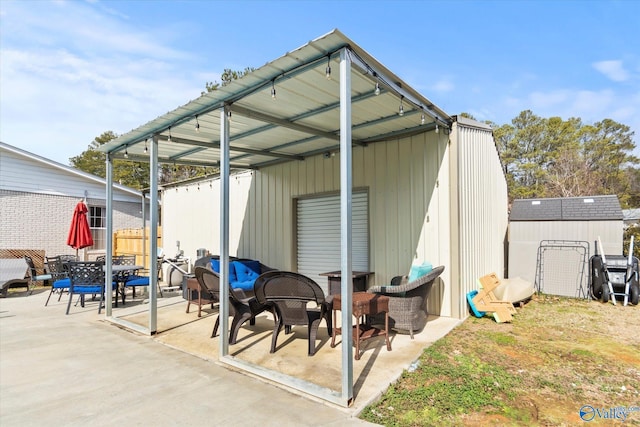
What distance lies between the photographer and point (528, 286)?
6.30 meters

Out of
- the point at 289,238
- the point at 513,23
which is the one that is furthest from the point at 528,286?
Result: the point at 513,23

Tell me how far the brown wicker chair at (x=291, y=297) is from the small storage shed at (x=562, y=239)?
18.3 feet

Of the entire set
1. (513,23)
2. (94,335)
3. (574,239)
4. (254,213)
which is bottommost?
(94,335)

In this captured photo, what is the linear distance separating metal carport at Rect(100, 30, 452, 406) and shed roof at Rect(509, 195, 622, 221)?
386 cm

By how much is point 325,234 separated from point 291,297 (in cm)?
331

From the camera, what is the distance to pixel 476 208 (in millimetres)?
5961

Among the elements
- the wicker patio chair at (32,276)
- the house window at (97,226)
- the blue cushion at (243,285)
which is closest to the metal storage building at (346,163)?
the blue cushion at (243,285)

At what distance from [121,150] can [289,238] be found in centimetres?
358

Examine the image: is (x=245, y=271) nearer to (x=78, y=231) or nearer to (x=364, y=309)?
(x=364, y=309)

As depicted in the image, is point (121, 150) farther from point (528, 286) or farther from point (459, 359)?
point (528, 286)

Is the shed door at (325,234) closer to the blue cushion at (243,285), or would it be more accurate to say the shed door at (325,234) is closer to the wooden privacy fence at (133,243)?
the blue cushion at (243,285)

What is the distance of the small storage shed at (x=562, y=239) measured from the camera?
22.5ft

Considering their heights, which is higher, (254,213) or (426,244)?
(254,213)

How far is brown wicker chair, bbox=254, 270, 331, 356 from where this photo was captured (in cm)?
377
